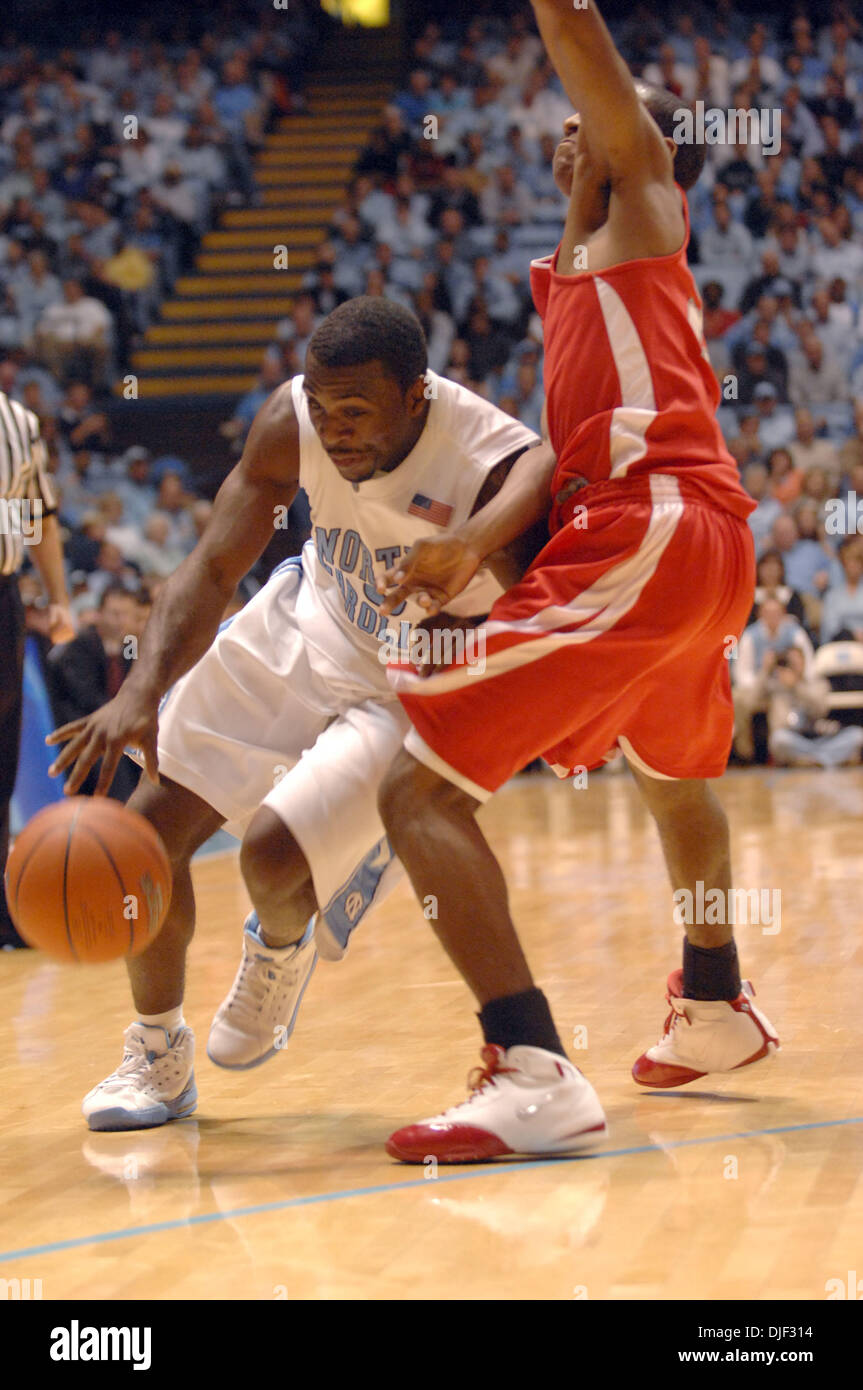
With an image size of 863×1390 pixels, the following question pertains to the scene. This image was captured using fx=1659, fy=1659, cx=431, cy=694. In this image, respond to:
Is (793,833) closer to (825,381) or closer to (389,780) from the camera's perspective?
(389,780)

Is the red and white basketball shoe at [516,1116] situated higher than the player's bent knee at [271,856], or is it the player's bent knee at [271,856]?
the player's bent knee at [271,856]

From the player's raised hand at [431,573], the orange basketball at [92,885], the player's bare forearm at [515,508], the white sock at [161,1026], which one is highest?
the player's bare forearm at [515,508]

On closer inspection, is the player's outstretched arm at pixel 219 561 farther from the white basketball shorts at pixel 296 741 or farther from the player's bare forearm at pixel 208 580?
the white basketball shorts at pixel 296 741

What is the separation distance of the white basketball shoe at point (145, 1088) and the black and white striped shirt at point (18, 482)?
2.47 metres

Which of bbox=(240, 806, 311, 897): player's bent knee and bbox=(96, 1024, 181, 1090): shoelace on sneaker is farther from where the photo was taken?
bbox=(96, 1024, 181, 1090): shoelace on sneaker

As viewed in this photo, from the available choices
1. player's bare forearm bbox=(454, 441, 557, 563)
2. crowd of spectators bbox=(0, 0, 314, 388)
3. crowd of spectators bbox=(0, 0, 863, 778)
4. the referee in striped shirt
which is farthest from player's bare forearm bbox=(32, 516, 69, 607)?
crowd of spectators bbox=(0, 0, 314, 388)

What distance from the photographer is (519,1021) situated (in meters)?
2.79

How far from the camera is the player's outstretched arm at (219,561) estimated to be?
3.09 m

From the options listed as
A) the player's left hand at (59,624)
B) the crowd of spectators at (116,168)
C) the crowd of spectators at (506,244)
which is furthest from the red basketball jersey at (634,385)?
the crowd of spectators at (116,168)

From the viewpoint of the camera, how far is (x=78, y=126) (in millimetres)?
14906

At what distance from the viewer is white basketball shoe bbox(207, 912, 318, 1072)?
10.6 feet

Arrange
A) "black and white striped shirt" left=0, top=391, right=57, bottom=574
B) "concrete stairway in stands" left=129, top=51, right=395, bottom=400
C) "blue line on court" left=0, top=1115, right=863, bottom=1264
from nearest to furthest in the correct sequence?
"blue line on court" left=0, top=1115, right=863, bottom=1264 → "black and white striped shirt" left=0, top=391, right=57, bottom=574 → "concrete stairway in stands" left=129, top=51, right=395, bottom=400

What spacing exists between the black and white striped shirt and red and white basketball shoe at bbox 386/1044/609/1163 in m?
3.10

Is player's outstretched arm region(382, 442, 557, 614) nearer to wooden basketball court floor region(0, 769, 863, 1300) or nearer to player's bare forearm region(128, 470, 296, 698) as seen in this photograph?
player's bare forearm region(128, 470, 296, 698)
